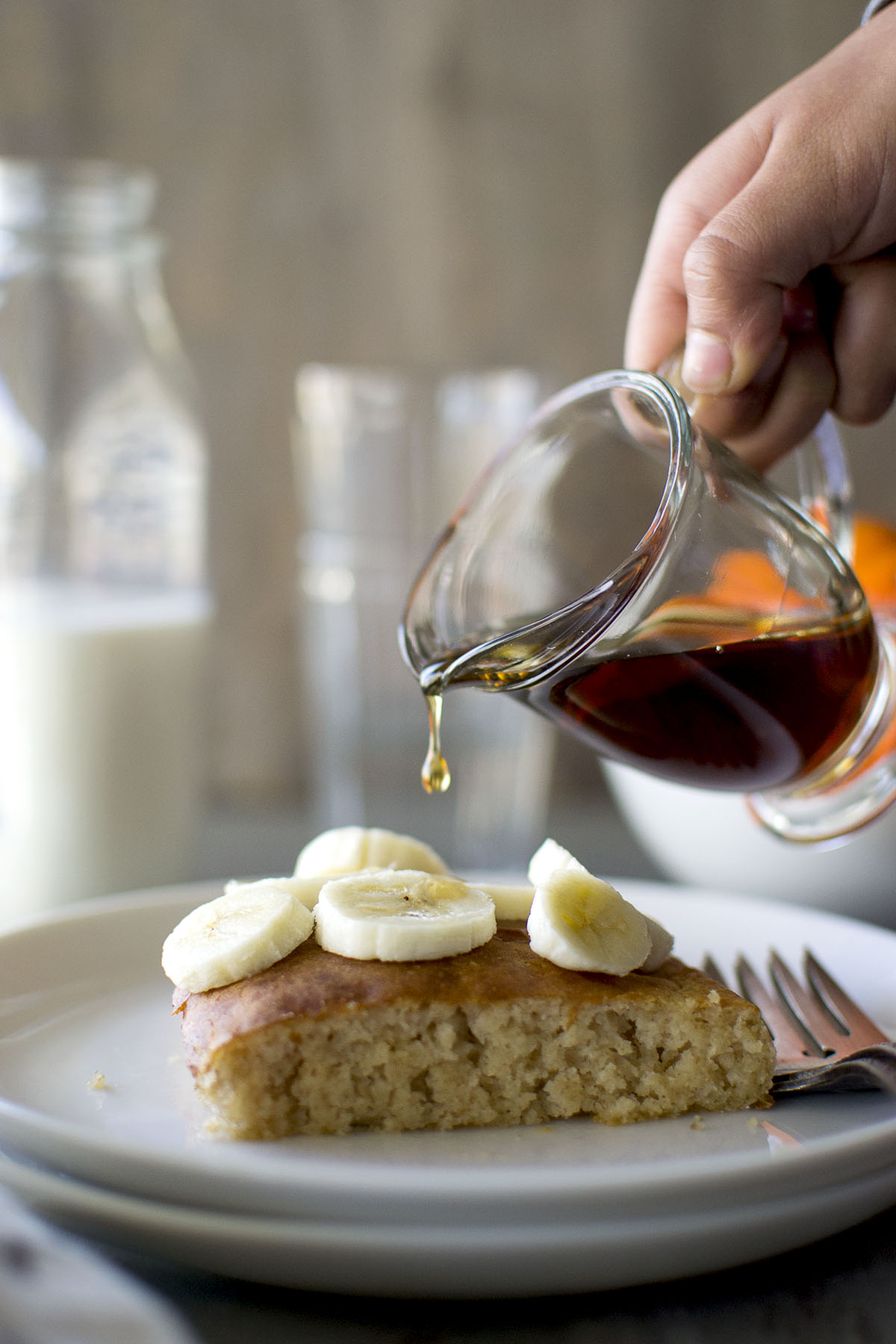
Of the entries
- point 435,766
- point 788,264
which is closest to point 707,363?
point 788,264

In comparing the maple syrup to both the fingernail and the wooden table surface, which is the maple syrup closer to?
the fingernail

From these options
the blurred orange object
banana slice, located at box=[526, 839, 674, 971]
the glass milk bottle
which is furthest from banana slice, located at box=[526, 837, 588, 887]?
the glass milk bottle

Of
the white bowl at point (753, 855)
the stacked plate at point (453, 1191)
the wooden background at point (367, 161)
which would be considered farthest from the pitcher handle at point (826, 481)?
the wooden background at point (367, 161)

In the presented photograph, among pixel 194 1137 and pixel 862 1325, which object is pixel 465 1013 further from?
pixel 862 1325

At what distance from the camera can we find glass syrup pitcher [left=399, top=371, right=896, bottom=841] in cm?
88

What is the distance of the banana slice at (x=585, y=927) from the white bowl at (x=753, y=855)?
0.43 m

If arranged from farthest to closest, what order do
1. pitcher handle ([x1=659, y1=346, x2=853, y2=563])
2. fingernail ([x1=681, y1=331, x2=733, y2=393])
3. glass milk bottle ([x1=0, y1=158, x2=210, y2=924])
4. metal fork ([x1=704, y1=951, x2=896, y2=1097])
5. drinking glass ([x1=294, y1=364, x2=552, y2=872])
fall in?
drinking glass ([x1=294, y1=364, x2=552, y2=872]), glass milk bottle ([x1=0, y1=158, x2=210, y2=924]), pitcher handle ([x1=659, y1=346, x2=853, y2=563]), fingernail ([x1=681, y1=331, x2=733, y2=393]), metal fork ([x1=704, y1=951, x2=896, y2=1097])

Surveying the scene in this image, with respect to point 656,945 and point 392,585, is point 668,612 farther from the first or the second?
point 392,585

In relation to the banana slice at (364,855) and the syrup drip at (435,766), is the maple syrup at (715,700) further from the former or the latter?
the banana slice at (364,855)

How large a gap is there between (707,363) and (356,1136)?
636mm

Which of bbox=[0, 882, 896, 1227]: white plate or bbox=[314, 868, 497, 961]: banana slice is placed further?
bbox=[314, 868, 497, 961]: banana slice

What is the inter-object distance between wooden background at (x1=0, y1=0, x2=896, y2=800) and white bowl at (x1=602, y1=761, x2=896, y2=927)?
1012 mm

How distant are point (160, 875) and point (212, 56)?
137 cm

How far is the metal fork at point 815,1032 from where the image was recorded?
0.83 metres
